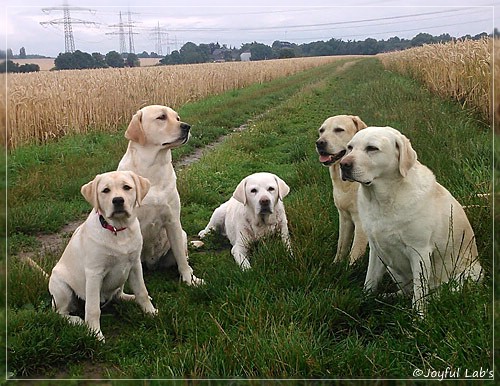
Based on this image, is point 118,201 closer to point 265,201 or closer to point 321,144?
point 265,201

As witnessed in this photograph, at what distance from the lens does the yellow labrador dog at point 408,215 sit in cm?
347

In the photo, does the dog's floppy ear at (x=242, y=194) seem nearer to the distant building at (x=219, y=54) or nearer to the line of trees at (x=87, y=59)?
the distant building at (x=219, y=54)

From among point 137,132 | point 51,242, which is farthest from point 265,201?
point 51,242

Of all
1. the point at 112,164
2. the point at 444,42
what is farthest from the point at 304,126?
the point at 112,164

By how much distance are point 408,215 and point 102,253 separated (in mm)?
2102

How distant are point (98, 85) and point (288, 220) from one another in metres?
9.45

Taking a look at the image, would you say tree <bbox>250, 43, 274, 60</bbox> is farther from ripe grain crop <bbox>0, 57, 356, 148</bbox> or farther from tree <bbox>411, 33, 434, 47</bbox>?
ripe grain crop <bbox>0, 57, 356, 148</bbox>

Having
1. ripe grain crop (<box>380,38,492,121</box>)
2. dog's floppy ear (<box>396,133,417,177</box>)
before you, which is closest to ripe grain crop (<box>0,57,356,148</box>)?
ripe grain crop (<box>380,38,492,121</box>)

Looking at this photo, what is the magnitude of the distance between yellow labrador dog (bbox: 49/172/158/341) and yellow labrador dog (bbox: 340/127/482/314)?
156 cm

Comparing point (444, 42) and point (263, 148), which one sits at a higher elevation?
point (444, 42)

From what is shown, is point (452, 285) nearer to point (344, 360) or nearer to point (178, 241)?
point (344, 360)

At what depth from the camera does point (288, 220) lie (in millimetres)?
5430

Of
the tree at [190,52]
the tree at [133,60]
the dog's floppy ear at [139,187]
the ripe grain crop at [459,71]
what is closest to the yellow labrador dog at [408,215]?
the dog's floppy ear at [139,187]

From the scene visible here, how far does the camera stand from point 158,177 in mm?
4641
